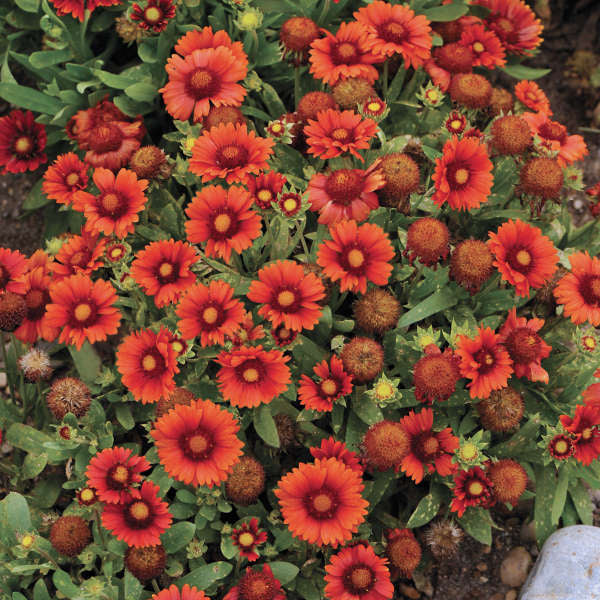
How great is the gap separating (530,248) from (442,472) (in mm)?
762

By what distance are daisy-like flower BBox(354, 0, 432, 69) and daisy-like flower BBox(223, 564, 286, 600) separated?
1880mm

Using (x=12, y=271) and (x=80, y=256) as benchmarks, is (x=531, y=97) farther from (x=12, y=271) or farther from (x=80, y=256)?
(x=12, y=271)

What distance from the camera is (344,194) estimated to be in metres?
2.37

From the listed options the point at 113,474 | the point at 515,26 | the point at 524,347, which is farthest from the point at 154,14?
the point at 524,347

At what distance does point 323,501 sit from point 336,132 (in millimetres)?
1196

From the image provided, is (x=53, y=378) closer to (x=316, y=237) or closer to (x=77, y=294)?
(x=77, y=294)

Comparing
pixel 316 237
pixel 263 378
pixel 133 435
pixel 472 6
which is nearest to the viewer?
pixel 263 378

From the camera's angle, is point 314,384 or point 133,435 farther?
point 133,435

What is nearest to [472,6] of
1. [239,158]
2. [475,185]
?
[475,185]

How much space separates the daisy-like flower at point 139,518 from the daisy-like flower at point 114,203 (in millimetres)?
842

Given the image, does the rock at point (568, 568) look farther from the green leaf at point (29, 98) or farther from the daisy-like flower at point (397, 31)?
the green leaf at point (29, 98)

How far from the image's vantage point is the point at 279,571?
2.21 m

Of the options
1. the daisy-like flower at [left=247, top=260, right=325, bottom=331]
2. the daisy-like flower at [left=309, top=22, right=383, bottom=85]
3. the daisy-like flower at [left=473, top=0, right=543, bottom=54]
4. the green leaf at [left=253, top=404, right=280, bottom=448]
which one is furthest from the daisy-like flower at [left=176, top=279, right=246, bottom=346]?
the daisy-like flower at [left=473, top=0, right=543, bottom=54]

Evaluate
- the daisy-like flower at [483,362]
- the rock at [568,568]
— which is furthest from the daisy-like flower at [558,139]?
the rock at [568,568]
